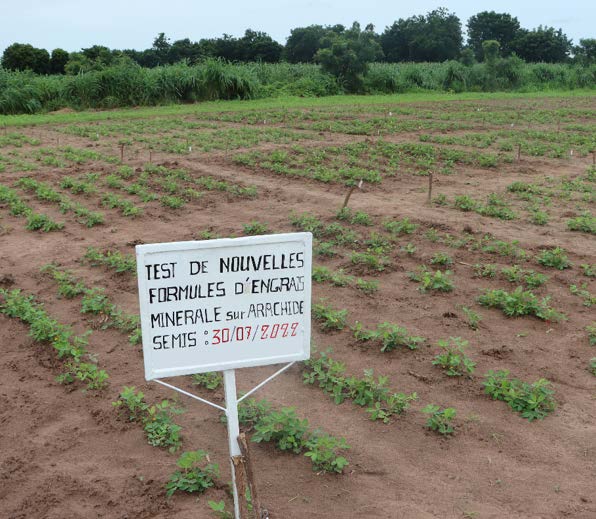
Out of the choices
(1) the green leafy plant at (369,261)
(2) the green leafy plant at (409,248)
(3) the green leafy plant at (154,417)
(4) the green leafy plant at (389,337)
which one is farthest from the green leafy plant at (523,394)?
(2) the green leafy plant at (409,248)

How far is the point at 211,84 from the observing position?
77.8ft

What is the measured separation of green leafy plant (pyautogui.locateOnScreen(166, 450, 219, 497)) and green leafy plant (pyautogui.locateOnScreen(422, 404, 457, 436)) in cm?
122

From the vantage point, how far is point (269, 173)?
1102 cm

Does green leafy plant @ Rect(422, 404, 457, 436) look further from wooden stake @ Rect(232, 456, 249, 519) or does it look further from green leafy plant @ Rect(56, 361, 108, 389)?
green leafy plant @ Rect(56, 361, 108, 389)

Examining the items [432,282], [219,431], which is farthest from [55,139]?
[219,431]

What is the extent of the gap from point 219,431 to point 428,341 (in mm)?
1793

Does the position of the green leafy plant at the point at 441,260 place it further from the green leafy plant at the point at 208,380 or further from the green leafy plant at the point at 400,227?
the green leafy plant at the point at 208,380

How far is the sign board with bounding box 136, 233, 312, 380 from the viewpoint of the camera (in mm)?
3066

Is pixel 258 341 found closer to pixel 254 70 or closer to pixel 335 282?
pixel 335 282

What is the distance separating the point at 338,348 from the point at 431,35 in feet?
180

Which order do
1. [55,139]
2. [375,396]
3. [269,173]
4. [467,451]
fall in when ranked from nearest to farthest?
[467,451] → [375,396] → [269,173] → [55,139]

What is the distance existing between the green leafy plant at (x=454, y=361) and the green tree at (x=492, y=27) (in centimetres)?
6428

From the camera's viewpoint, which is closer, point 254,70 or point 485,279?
point 485,279

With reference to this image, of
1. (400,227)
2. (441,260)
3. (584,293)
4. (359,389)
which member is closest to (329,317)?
(359,389)
